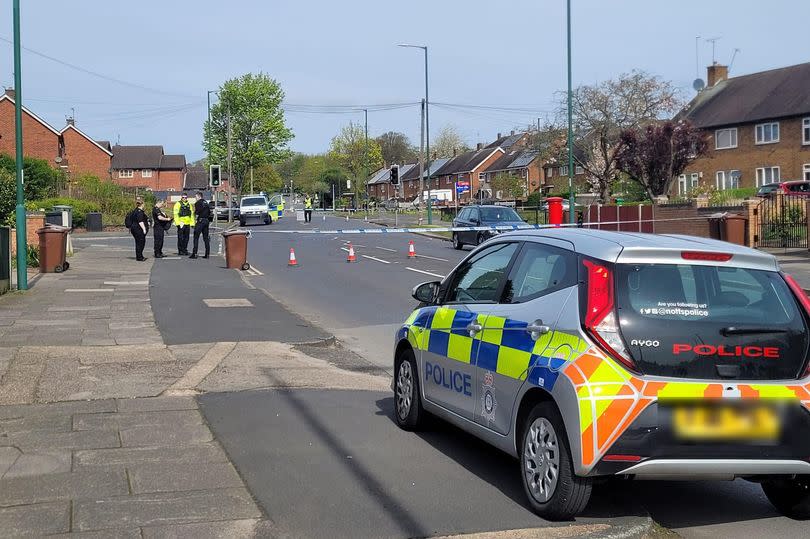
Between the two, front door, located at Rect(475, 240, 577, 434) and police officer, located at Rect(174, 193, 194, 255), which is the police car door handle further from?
police officer, located at Rect(174, 193, 194, 255)

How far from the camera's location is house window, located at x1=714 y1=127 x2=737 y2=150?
55.4m

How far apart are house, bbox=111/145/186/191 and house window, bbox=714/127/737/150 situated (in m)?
72.9

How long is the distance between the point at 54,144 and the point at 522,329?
75235 mm

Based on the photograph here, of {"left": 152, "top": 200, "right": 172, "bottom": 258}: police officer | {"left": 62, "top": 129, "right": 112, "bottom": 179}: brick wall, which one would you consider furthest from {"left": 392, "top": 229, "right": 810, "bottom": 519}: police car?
{"left": 62, "top": 129, "right": 112, "bottom": 179}: brick wall

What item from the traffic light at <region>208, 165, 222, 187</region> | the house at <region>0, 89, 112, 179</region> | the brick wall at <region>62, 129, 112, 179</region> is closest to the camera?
the traffic light at <region>208, 165, 222, 187</region>

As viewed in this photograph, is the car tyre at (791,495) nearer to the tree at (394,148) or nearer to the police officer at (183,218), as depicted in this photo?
the police officer at (183,218)

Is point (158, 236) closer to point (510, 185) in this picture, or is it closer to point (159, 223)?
point (159, 223)

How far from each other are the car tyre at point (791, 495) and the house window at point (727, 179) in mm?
52700

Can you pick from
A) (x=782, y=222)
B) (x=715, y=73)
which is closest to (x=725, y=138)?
(x=715, y=73)

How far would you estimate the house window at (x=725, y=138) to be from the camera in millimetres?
55375

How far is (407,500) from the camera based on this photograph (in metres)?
5.81

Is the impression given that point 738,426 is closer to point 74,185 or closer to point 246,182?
point 74,185

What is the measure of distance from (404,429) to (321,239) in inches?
1293

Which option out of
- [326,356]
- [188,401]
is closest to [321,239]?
[326,356]
